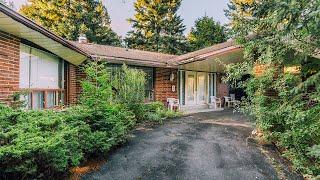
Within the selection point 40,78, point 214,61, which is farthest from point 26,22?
point 214,61

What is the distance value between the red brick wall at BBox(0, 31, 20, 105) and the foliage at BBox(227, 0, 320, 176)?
18.0 ft

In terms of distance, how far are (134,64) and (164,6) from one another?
21.3 m

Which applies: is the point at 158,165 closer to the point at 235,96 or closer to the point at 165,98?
the point at 165,98

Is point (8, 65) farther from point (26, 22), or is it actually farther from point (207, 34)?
point (207, 34)

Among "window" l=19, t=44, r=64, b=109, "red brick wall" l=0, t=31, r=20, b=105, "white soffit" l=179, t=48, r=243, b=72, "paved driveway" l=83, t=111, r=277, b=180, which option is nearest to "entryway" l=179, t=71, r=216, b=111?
"white soffit" l=179, t=48, r=243, b=72

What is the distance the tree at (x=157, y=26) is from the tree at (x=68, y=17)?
16.5 ft

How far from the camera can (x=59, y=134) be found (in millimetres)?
4664

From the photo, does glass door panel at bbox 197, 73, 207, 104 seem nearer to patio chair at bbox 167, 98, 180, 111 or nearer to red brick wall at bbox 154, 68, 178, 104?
red brick wall at bbox 154, 68, 178, 104

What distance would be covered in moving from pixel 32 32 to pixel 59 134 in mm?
3016

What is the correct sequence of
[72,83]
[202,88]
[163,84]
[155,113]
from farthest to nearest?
[202,88]
[163,84]
[155,113]
[72,83]

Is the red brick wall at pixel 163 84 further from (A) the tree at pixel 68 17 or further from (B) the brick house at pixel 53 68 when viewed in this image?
(A) the tree at pixel 68 17

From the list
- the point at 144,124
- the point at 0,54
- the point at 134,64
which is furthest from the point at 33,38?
the point at 134,64

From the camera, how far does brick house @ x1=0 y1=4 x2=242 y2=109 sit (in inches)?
256

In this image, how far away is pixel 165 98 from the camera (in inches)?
625
